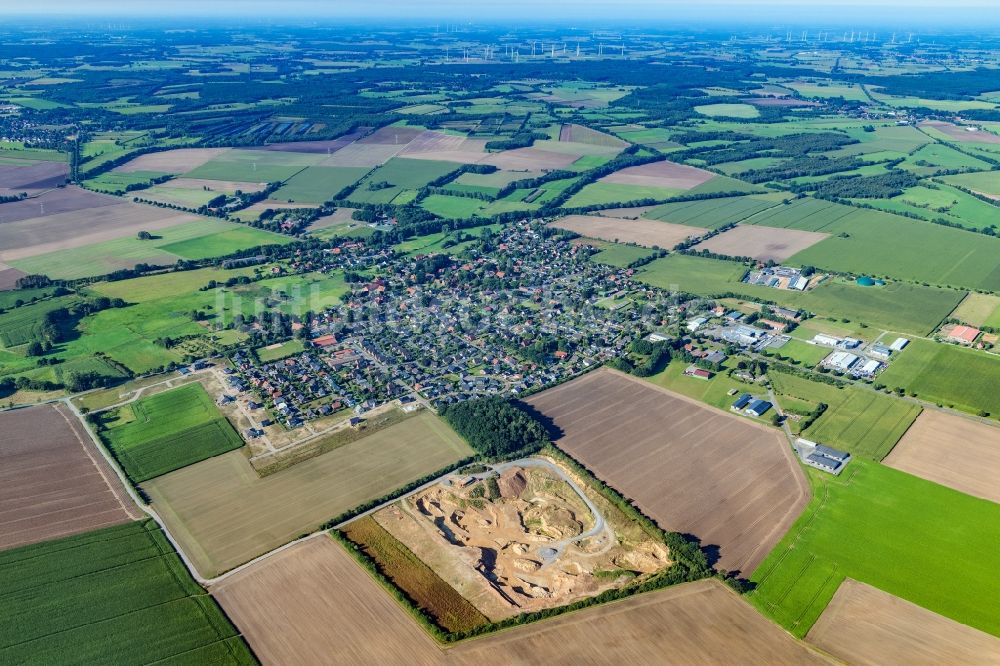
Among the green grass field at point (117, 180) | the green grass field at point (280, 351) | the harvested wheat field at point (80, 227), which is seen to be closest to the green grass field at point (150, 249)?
the harvested wheat field at point (80, 227)

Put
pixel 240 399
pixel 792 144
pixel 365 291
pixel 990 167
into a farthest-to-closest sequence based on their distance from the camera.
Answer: pixel 792 144 < pixel 990 167 < pixel 365 291 < pixel 240 399

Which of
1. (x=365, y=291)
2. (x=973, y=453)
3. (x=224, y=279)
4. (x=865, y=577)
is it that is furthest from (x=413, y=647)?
(x=224, y=279)

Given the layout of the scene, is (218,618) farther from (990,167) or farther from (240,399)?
(990,167)

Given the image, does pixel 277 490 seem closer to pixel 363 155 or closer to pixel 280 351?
pixel 280 351

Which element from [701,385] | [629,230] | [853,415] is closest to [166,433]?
[701,385]

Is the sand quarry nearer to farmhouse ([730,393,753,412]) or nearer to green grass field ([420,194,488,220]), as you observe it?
farmhouse ([730,393,753,412])

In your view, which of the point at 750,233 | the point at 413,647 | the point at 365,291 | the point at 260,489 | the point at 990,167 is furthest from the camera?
the point at 990,167

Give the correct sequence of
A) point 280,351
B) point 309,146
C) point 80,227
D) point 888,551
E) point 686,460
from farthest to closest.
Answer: point 309,146 → point 80,227 → point 280,351 → point 686,460 → point 888,551
